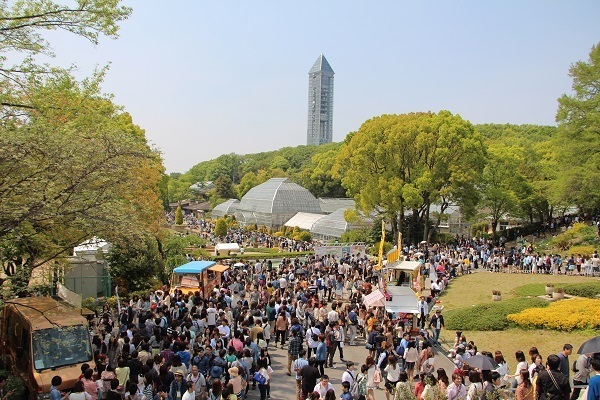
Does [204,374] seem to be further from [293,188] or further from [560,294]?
[293,188]

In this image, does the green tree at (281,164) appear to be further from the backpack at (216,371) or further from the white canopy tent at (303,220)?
the backpack at (216,371)

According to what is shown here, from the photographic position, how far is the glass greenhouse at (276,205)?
54562mm

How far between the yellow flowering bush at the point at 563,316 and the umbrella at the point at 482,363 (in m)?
7.36

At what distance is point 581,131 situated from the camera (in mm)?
32125

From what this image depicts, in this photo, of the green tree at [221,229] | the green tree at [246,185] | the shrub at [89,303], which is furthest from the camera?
the green tree at [246,185]

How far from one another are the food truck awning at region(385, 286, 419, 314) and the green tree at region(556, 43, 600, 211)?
1873 centimetres

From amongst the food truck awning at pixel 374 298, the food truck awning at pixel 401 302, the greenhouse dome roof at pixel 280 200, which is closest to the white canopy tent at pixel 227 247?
the food truck awning at pixel 401 302

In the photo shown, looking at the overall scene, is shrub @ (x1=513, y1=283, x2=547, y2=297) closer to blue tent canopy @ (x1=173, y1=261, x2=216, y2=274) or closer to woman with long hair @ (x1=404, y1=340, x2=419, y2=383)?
woman with long hair @ (x1=404, y1=340, x2=419, y2=383)

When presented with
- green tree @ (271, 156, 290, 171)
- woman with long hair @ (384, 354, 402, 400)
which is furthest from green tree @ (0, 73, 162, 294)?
green tree @ (271, 156, 290, 171)

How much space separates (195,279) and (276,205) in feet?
115

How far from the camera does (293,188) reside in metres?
58.9

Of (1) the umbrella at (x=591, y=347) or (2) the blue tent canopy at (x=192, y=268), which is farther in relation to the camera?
(2) the blue tent canopy at (x=192, y=268)

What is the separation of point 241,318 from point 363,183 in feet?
85.8

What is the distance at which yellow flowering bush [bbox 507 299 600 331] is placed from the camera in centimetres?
1545
